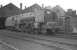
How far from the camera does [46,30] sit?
17.8 meters

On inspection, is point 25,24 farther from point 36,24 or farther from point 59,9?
point 59,9

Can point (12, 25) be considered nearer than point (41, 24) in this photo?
No

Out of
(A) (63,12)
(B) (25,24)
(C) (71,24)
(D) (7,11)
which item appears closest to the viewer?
(C) (71,24)

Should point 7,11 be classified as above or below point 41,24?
above

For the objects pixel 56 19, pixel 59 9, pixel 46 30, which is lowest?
pixel 46 30

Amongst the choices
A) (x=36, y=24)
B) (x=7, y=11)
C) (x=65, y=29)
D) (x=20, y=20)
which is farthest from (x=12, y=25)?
(x=7, y=11)

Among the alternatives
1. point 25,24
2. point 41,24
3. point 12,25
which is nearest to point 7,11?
point 12,25

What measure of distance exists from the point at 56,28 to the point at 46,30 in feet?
4.61

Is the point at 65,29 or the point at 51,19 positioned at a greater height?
the point at 51,19

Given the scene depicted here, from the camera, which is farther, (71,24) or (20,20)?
(20,20)

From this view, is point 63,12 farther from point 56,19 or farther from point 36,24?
point 36,24

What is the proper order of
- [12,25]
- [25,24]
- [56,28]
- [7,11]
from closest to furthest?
[56,28]
[25,24]
[12,25]
[7,11]

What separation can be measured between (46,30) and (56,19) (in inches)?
70.1

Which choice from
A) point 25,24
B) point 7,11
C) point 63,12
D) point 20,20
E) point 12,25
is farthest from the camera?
point 7,11
